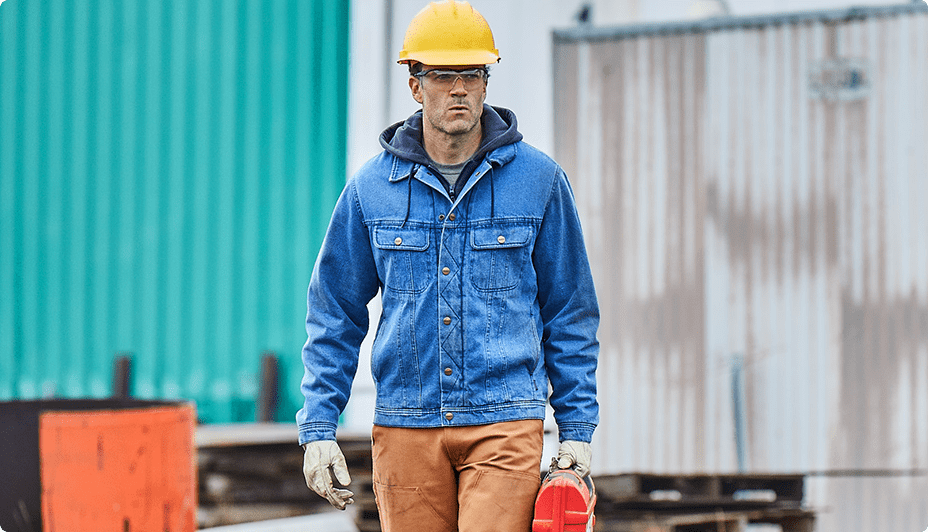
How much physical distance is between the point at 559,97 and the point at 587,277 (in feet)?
16.0

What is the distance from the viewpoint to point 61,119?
8.16 m

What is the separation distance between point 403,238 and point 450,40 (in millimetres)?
586

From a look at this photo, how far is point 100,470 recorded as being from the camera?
12.3 ft

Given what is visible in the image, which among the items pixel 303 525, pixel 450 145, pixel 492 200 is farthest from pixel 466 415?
pixel 303 525

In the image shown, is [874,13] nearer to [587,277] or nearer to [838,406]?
[838,406]

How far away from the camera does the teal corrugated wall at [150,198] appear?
26.8 ft

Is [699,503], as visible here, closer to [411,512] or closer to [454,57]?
[411,512]

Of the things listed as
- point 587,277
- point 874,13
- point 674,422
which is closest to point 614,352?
point 674,422

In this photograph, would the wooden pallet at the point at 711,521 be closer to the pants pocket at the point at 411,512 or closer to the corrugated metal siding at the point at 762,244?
the corrugated metal siding at the point at 762,244

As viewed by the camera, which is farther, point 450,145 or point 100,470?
point 100,470

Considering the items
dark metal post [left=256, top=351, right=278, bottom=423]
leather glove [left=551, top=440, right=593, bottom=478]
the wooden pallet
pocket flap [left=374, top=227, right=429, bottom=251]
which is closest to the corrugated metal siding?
the wooden pallet

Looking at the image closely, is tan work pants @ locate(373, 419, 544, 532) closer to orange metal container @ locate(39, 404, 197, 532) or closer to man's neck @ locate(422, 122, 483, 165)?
man's neck @ locate(422, 122, 483, 165)

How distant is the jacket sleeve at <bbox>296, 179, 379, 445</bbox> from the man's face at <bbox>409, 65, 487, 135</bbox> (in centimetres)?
35

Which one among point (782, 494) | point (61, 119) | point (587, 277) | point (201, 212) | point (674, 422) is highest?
point (61, 119)
